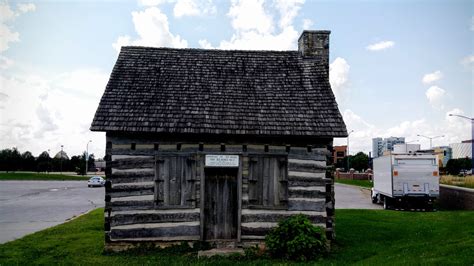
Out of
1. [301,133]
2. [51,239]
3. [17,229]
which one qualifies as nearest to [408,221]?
[301,133]

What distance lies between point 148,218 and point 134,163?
5.27 feet

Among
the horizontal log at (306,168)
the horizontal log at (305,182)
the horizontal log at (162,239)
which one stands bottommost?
the horizontal log at (162,239)

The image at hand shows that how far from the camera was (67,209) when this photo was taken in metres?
23.9

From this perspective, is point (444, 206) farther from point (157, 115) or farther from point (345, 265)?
point (157, 115)

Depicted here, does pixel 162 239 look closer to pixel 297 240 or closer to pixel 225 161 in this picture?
pixel 225 161

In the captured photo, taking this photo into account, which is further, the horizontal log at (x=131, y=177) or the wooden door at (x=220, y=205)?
the wooden door at (x=220, y=205)

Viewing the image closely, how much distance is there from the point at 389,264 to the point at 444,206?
19.4 m

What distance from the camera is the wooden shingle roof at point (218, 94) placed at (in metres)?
12.1

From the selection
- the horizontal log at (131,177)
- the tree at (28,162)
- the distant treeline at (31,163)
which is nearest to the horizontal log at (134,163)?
the horizontal log at (131,177)

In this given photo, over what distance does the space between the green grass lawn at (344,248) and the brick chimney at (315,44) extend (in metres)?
6.37

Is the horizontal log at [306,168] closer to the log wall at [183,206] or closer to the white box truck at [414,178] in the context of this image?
the log wall at [183,206]

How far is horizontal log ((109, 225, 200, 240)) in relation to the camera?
11.8m

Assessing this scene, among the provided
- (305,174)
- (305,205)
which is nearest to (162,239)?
(305,205)

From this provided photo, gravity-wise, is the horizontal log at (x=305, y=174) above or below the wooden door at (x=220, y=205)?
above
